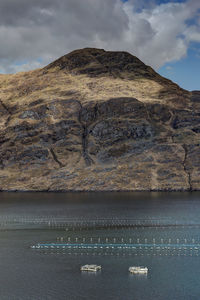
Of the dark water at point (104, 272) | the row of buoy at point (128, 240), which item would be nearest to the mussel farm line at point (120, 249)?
the dark water at point (104, 272)

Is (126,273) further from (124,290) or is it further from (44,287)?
(44,287)

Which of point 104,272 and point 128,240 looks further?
point 128,240

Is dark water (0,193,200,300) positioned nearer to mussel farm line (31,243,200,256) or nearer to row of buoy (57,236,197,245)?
mussel farm line (31,243,200,256)

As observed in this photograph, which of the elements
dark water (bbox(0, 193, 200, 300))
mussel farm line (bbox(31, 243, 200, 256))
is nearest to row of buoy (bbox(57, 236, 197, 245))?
dark water (bbox(0, 193, 200, 300))

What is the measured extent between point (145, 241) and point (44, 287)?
6257 centimetres

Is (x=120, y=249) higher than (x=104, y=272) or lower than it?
higher

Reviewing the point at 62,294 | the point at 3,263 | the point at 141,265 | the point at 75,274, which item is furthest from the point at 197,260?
the point at 3,263

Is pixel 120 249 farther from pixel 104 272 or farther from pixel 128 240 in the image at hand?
pixel 104 272

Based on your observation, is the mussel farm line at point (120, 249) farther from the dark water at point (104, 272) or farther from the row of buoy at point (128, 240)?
the row of buoy at point (128, 240)

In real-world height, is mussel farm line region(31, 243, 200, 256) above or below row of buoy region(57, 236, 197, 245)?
below

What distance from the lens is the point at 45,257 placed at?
555 ft

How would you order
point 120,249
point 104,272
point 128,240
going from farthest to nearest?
point 128,240, point 120,249, point 104,272

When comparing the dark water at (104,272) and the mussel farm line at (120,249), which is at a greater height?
the mussel farm line at (120,249)

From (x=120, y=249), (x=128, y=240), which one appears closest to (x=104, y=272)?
(x=120, y=249)
